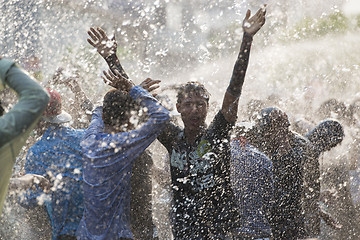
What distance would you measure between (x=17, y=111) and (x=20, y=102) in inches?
1.6

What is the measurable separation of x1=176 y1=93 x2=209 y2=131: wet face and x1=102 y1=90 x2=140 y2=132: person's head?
0.40 meters

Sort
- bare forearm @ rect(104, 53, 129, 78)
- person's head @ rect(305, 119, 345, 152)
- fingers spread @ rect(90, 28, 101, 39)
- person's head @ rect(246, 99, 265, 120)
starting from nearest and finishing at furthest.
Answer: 1. bare forearm @ rect(104, 53, 129, 78)
2. fingers spread @ rect(90, 28, 101, 39)
3. person's head @ rect(305, 119, 345, 152)
4. person's head @ rect(246, 99, 265, 120)

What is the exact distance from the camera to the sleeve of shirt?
1.89 meters

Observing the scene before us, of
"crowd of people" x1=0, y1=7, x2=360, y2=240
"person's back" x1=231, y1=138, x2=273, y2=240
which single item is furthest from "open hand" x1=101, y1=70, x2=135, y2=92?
"person's back" x1=231, y1=138, x2=273, y2=240

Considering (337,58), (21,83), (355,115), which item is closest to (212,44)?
(337,58)

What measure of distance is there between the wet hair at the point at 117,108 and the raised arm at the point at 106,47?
1.34ft

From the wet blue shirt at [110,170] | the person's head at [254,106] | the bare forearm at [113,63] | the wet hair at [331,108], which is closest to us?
the wet blue shirt at [110,170]

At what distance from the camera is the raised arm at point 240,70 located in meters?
3.10

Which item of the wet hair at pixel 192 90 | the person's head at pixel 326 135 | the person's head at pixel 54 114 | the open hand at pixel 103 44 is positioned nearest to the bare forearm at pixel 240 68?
the wet hair at pixel 192 90

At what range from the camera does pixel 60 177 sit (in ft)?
11.3

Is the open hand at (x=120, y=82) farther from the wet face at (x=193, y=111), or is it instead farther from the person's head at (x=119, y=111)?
the wet face at (x=193, y=111)

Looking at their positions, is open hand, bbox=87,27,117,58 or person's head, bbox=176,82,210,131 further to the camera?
open hand, bbox=87,27,117,58

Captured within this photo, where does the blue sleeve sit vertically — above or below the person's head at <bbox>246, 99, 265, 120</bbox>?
below

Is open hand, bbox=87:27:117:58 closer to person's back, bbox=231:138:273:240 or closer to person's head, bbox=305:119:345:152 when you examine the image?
person's back, bbox=231:138:273:240
